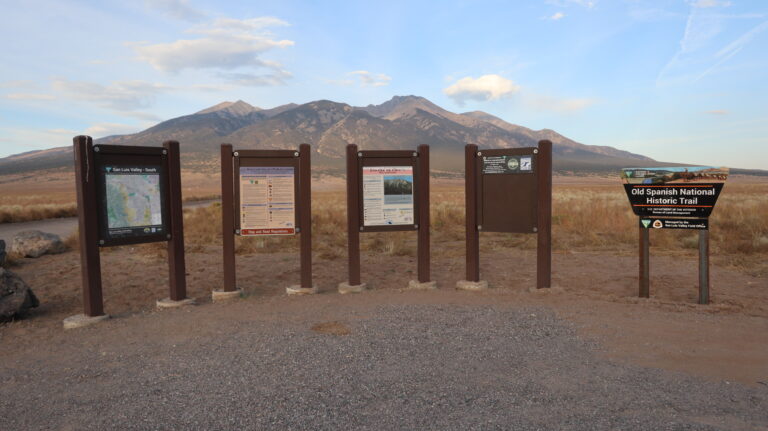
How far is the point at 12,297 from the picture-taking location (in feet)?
19.4

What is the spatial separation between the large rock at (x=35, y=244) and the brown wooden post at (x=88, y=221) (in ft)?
21.0

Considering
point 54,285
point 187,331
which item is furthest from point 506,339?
point 54,285

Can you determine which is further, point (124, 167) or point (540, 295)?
point (540, 295)

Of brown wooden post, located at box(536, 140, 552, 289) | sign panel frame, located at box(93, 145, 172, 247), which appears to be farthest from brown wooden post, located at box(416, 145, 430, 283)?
sign panel frame, located at box(93, 145, 172, 247)

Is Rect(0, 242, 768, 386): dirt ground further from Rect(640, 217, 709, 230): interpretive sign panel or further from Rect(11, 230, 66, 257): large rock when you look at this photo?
Rect(640, 217, 709, 230): interpretive sign panel

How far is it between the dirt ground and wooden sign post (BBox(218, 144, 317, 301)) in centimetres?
61

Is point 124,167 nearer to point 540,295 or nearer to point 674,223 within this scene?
point 540,295

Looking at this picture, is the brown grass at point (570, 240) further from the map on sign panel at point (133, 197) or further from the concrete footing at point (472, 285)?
the map on sign panel at point (133, 197)

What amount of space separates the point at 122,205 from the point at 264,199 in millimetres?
1683

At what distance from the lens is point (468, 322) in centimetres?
515

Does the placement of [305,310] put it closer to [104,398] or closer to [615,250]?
[104,398]

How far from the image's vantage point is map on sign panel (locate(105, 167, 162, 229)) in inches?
230

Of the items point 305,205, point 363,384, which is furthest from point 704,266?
point 305,205

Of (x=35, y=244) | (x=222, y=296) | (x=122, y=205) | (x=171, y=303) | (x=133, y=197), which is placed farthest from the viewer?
(x=35, y=244)
